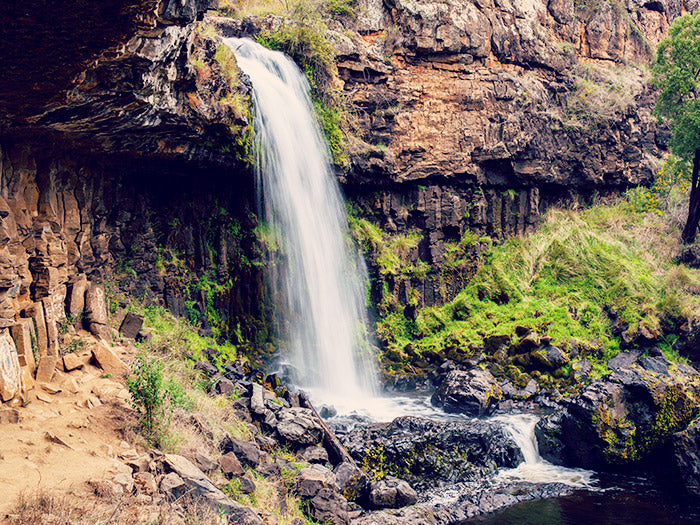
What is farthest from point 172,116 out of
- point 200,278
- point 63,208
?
point 200,278

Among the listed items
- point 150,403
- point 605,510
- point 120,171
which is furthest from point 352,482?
point 120,171

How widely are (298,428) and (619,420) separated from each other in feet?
19.3

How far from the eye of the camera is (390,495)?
26.7ft

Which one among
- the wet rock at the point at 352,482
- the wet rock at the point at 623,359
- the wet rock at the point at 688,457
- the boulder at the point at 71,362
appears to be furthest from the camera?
the wet rock at the point at 623,359

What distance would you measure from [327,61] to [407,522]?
11630 mm

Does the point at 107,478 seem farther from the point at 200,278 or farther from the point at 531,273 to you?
the point at 531,273

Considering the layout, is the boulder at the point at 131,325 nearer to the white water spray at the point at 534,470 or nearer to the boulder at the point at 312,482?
the boulder at the point at 312,482

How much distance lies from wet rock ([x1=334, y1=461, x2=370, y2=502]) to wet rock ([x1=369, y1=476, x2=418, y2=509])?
0.48ft

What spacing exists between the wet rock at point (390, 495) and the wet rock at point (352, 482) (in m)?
0.15

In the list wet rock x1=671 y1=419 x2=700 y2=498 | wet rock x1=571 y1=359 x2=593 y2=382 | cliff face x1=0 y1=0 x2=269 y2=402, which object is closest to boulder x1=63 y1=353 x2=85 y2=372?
cliff face x1=0 y1=0 x2=269 y2=402

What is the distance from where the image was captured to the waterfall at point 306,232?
1302 centimetres

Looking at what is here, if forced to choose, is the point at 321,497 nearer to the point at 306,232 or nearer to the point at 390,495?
the point at 390,495

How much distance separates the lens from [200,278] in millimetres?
12828

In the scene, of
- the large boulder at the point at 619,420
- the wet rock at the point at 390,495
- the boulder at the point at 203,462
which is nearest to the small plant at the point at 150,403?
the boulder at the point at 203,462
